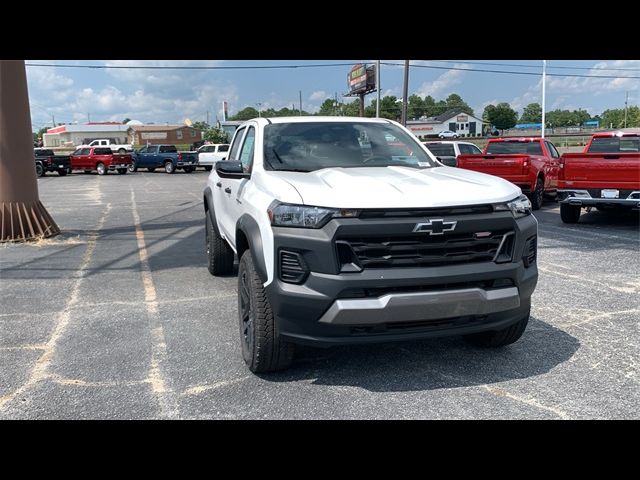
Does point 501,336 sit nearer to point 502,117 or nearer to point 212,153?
point 212,153

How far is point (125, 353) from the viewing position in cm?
460

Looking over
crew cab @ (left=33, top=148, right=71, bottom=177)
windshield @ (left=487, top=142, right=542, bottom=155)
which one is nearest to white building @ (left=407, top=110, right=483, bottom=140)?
crew cab @ (left=33, top=148, right=71, bottom=177)

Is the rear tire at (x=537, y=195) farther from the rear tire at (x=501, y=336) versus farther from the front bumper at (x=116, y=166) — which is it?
the front bumper at (x=116, y=166)

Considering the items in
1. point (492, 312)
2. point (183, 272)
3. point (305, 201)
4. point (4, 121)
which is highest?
point (4, 121)

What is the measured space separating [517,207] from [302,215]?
5.00 ft

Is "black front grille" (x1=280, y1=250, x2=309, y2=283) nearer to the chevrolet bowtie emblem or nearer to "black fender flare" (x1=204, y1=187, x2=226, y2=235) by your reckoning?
the chevrolet bowtie emblem

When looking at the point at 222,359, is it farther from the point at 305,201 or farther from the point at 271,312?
the point at 305,201

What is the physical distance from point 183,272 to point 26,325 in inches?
96.5

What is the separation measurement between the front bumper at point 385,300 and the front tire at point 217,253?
11.2 feet

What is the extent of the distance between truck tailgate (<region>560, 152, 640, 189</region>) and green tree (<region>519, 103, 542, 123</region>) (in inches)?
5395

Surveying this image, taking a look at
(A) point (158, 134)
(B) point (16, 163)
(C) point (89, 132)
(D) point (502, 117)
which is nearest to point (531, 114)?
(D) point (502, 117)

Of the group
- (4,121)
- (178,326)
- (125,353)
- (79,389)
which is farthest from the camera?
(4,121)

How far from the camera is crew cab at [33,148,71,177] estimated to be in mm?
34781

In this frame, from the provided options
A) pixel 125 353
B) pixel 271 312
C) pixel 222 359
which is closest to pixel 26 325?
pixel 125 353
